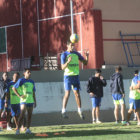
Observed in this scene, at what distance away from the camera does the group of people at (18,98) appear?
647 inches

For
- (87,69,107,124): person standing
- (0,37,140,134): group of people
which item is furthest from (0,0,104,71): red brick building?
(0,37,140,134): group of people

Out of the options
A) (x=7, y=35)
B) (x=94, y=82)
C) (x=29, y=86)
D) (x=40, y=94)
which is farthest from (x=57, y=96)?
(x=7, y=35)

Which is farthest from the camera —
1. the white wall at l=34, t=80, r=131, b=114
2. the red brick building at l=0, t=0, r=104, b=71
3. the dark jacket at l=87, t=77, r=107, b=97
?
the red brick building at l=0, t=0, r=104, b=71

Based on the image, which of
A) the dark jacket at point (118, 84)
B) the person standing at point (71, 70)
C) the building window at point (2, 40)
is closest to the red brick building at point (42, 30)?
the building window at point (2, 40)

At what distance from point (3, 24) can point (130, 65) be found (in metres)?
10.8

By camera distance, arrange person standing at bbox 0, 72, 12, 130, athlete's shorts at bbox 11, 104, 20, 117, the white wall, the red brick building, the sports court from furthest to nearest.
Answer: the red brick building < the sports court < the white wall < person standing at bbox 0, 72, 12, 130 < athlete's shorts at bbox 11, 104, 20, 117

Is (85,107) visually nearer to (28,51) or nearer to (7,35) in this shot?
(28,51)

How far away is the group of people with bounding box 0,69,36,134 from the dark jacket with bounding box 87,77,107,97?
3215mm

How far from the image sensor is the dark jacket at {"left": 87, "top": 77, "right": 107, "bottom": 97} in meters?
21.2

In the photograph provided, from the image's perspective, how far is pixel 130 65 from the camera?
3198 cm

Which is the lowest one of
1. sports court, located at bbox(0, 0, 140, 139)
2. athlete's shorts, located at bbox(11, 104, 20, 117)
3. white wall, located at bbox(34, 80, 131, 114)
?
athlete's shorts, located at bbox(11, 104, 20, 117)

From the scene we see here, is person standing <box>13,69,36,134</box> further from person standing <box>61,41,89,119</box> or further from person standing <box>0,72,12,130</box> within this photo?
person standing <box>0,72,12,130</box>

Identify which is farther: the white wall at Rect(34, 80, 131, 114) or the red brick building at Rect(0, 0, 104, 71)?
the red brick building at Rect(0, 0, 104, 71)

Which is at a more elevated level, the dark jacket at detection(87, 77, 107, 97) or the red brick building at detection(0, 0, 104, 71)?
the red brick building at detection(0, 0, 104, 71)
